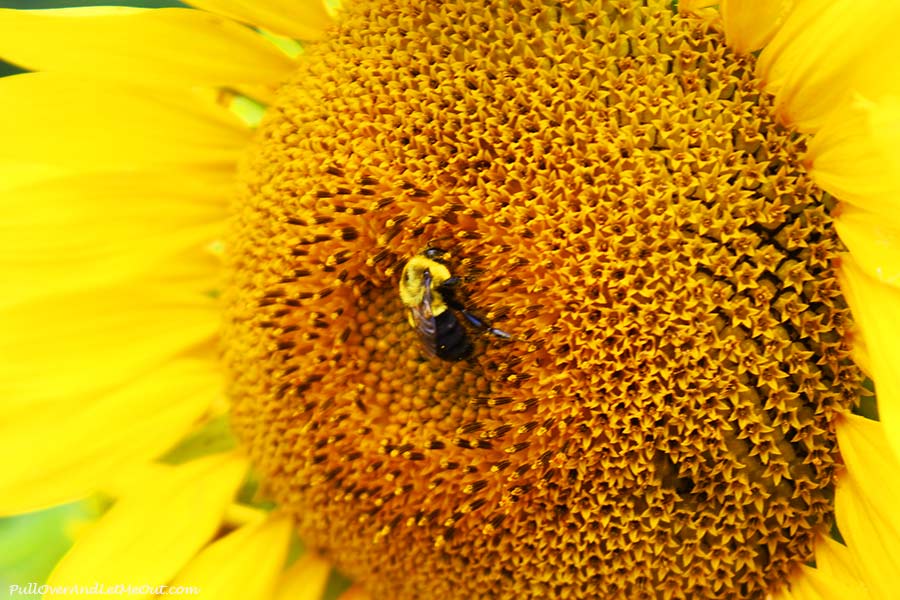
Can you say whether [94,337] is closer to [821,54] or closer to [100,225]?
[100,225]

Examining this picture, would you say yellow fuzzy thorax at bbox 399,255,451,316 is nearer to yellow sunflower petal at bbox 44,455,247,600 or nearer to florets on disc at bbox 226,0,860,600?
florets on disc at bbox 226,0,860,600

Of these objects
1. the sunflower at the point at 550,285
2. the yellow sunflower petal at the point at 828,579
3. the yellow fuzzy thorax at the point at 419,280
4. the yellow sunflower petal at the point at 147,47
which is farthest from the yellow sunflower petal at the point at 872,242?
the yellow sunflower petal at the point at 147,47

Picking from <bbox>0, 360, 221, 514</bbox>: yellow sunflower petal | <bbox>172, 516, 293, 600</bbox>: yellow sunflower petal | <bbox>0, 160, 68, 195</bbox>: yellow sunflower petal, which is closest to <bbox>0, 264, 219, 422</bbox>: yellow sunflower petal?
<bbox>0, 360, 221, 514</bbox>: yellow sunflower petal

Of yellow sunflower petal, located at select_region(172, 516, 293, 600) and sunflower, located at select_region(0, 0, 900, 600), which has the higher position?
sunflower, located at select_region(0, 0, 900, 600)

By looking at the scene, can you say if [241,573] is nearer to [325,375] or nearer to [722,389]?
[325,375]

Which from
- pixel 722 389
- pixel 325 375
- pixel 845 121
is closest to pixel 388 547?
pixel 325 375

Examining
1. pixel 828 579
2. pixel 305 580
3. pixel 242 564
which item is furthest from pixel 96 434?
pixel 828 579

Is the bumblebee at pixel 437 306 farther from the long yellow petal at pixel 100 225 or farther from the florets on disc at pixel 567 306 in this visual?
the long yellow petal at pixel 100 225
